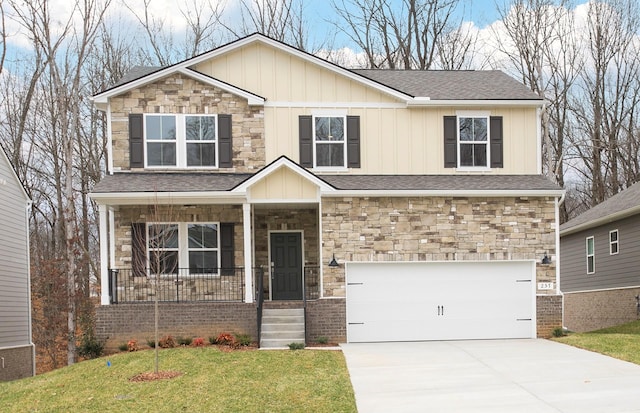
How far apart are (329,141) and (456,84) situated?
4400mm

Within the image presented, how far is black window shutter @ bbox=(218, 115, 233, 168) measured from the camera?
16.4 metres

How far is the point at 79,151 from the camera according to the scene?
26266 millimetres

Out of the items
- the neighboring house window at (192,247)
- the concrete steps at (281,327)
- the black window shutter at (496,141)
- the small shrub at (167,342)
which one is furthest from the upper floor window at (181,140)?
the black window shutter at (496,141)

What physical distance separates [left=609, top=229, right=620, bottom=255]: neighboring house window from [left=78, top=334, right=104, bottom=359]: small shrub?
15.8 m

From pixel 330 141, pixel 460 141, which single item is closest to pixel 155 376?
pixel 330 141

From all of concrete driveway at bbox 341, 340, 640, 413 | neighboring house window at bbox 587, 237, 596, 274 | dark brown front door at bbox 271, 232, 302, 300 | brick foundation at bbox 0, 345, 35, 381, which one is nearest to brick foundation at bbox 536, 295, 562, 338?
concrete driveway at bbox 341, 340, 640, 413

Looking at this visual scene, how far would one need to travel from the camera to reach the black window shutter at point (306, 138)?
16609mm

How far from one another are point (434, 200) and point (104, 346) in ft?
28.2

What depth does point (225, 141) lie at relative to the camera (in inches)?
646

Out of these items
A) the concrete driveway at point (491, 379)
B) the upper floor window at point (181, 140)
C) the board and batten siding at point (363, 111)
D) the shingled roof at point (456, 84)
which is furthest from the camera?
the shingled roof at point (456, 84)

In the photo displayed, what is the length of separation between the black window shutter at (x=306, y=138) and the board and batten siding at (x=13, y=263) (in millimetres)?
8377

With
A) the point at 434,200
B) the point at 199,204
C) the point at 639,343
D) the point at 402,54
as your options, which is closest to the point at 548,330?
the point at 639,343

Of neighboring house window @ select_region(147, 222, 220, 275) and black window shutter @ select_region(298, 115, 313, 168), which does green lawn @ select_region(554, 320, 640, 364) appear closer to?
black window shutter @ select_region(298, 115, 313, 168)

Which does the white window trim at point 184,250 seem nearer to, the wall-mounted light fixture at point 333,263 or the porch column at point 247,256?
the porch column at point 247,256
